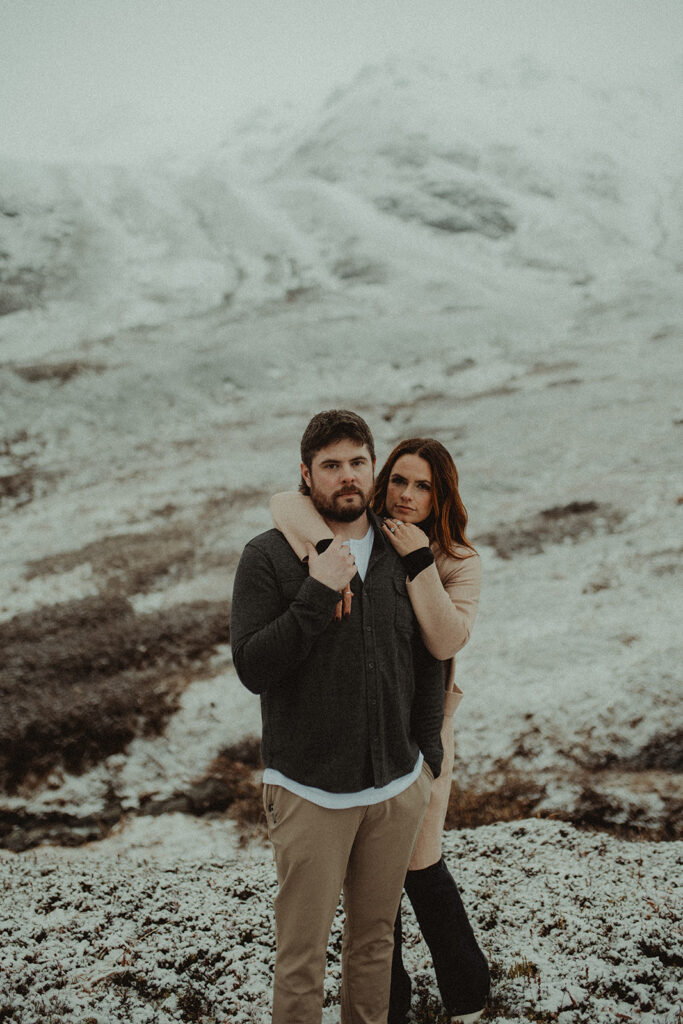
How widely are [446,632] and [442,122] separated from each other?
4413 inches

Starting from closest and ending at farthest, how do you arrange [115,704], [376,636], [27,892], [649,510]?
[376,636] < [27,892] < [115,704] < [649,510]

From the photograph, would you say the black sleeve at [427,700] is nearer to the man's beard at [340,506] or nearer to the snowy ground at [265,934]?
the man's beard at [340,506]

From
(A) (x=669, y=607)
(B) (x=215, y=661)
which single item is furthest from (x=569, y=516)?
(B) (x=215, y=661)

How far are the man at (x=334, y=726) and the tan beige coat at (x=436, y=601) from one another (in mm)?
99

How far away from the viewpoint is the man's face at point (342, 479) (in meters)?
4.09

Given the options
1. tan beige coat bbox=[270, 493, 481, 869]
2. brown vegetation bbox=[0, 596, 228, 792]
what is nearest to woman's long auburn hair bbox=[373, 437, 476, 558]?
tan beige coat bbox=[270, 493, 481, 869]

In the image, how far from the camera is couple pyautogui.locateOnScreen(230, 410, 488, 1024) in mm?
3875

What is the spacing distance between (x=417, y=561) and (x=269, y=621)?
3.42ft

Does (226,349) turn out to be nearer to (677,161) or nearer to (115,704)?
(115,704)

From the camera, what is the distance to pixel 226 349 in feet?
138

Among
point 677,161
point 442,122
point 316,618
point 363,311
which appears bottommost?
point 316,618

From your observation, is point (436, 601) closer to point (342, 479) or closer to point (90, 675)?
point (342, 479)

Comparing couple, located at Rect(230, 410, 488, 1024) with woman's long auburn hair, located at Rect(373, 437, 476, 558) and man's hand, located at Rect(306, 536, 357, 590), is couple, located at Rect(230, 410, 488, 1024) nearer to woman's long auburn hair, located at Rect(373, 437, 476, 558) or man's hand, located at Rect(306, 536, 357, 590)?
man's hand, located at Rect(306, 536, 357, 590)

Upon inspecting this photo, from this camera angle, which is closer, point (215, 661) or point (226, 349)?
point (215, 661)
